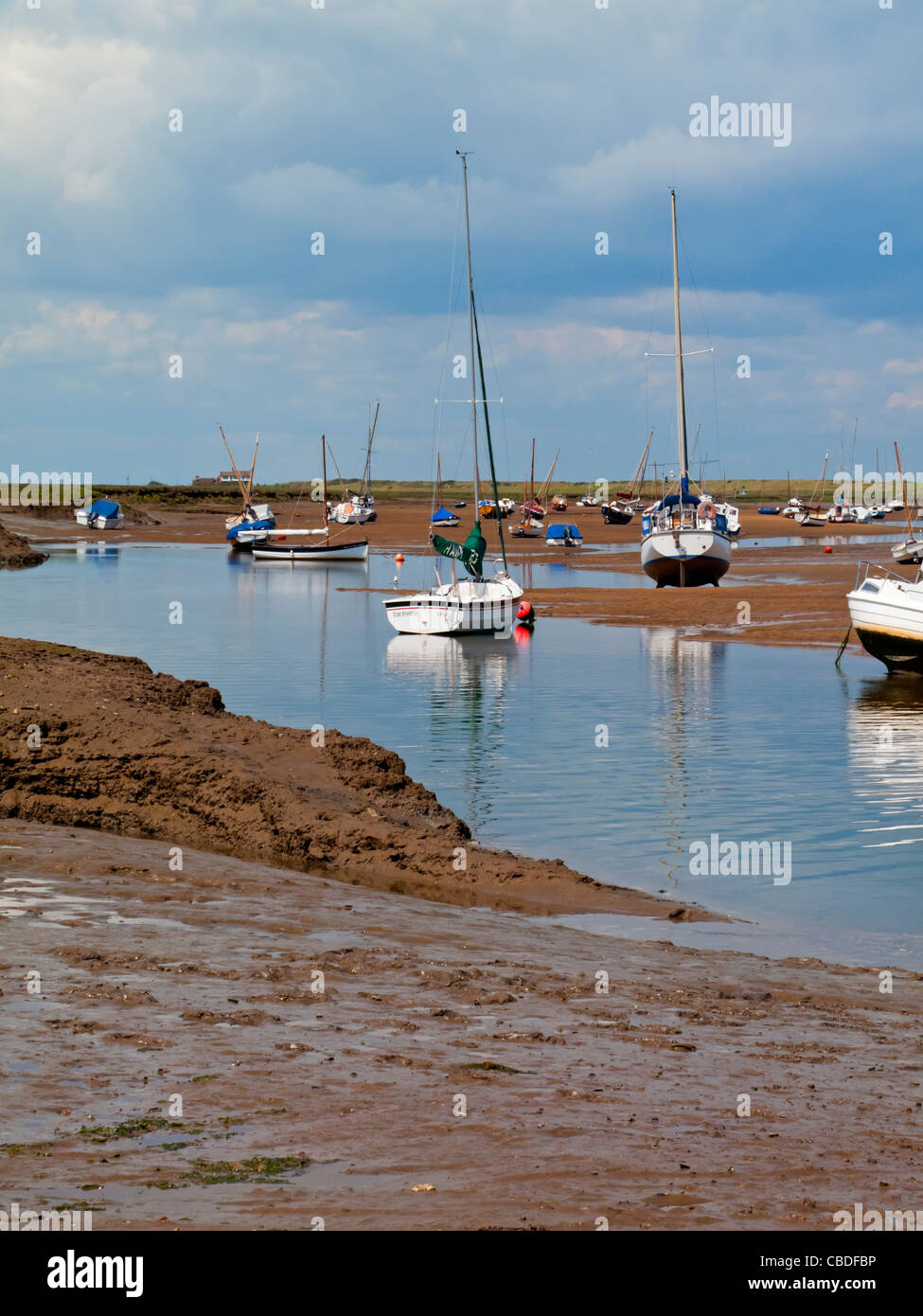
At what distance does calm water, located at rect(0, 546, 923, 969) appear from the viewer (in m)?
15.6

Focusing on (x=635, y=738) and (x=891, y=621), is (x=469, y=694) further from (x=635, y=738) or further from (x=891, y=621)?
(x=891, y=621)

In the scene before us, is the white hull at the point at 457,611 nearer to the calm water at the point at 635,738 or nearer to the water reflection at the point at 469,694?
the water reflection at the point at 469,694

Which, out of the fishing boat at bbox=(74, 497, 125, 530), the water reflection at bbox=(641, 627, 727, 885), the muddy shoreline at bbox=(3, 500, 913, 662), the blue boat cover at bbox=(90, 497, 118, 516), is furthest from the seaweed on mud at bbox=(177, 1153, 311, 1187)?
the blue boat cover at bbox=(90, 497, 118, 516)

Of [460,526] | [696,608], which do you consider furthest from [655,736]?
[460,526]

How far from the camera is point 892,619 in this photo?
35.8 meters

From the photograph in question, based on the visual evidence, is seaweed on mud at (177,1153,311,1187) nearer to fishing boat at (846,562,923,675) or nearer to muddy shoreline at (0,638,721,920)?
muddy shoreline at (0,638,721,920)

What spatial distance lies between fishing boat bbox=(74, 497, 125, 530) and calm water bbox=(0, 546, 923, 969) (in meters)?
83.7

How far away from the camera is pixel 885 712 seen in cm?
3052

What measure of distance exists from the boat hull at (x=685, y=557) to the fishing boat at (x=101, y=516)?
283ft

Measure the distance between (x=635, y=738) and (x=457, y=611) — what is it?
20081 millimetres

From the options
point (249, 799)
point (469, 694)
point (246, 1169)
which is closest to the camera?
point (246, 1169)

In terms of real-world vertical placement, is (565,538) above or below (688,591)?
above

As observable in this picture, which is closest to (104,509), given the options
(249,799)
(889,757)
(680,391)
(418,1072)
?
(680,391)

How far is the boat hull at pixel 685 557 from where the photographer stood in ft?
207
